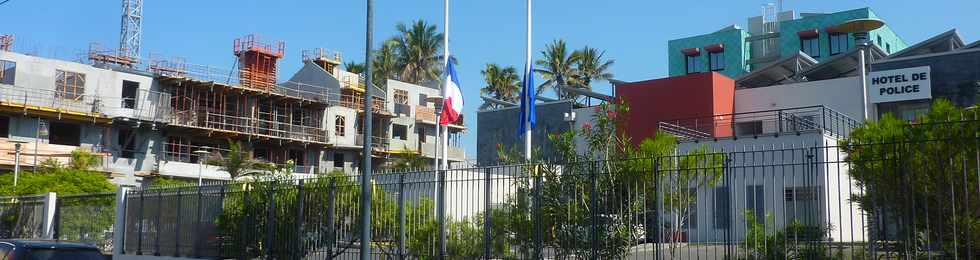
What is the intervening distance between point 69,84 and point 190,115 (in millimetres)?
7155

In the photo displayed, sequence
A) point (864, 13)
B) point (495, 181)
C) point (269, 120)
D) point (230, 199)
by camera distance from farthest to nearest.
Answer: point (864, 13)
point (269, 120)
point (230, 199)
point (495, 181)

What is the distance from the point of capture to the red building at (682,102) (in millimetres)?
32938

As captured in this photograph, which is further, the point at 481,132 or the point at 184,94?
the point at 184,94

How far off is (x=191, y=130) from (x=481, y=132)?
19.7 meters

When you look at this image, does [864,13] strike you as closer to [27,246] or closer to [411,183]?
[411,183]

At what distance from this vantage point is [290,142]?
194 feet

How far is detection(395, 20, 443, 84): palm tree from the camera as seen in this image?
249 ft

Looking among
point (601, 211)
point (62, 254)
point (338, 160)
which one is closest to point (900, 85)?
point (601, 211)

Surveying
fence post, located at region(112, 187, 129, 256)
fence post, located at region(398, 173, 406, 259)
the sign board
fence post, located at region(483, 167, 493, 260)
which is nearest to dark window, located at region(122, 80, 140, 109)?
fence post, located at region(112, 187, 129, 256)

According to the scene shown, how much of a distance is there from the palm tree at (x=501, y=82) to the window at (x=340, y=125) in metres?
13.7

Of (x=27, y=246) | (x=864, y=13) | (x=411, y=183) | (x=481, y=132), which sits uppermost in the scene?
(x=864, y=13)

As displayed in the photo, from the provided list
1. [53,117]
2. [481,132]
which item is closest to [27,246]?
[481,132]

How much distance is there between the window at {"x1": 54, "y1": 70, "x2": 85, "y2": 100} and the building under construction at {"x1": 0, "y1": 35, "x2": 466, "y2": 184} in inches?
2.1

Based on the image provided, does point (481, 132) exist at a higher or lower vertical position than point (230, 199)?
higher
